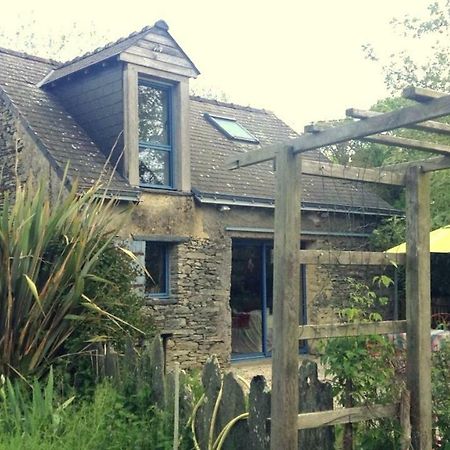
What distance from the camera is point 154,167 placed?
1103cm

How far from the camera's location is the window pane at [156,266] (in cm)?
1105

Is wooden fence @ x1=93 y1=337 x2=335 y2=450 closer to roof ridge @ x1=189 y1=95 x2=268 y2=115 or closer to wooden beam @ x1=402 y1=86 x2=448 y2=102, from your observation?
wooden beam @ x1=402 y1=86 x2=448 y2=102

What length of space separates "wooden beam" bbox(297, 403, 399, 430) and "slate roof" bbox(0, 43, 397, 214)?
414 centimetres

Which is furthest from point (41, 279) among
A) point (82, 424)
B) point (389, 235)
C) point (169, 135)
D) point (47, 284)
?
point (389, 235)

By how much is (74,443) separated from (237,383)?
1343 millimetres

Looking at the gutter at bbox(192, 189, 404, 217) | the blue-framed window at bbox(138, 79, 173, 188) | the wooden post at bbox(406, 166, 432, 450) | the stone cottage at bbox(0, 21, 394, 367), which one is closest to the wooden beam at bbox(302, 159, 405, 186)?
the wooden post at bbox(406, 166, 432, 450)

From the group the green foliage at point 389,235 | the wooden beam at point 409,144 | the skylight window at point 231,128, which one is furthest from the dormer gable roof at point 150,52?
the wooden beam at point 409,144

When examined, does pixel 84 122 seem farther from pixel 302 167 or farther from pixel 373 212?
pixel 302 167

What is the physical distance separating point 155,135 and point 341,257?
6852mm

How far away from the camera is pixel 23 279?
21.7 feet

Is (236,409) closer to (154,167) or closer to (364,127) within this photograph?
(364,127)

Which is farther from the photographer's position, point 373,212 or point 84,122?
point 373,212

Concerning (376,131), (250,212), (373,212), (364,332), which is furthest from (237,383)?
(373,212)

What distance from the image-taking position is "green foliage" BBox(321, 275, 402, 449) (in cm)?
470
